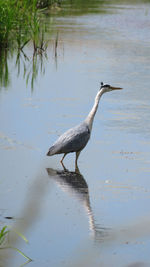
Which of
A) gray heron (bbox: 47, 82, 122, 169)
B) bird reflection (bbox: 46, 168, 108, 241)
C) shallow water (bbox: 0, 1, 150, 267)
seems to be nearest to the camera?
shallow water (bbox: 0, 1, 150, 267)

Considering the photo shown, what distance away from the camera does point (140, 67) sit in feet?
42.4

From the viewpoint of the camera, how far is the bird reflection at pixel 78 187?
4.82 m

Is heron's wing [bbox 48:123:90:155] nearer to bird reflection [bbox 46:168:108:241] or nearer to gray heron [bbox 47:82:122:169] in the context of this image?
gray heron [bbox 47:82:122:169]

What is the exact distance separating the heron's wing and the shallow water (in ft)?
0.56

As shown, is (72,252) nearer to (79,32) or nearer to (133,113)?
(133,113)

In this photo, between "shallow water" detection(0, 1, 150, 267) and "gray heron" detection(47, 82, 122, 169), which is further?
"gray heron" detection(47, 82, 122, 169)

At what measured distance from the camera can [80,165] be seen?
6.69 m

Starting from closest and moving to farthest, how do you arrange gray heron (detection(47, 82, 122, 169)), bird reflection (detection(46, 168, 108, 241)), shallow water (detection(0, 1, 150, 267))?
shallow water (detection(0, 1, 150, 267)), bird reflection (detection(46, 168, 108, 241)), gray heron (detection(47, 82, 122, 169))

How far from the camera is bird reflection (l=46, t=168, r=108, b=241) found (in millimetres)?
4820

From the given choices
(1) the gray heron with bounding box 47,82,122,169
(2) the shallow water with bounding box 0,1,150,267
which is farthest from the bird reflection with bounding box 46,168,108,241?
(1) the gray heron with bounding box 47,82,122,169

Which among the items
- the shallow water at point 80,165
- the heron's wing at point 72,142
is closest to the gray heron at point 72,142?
the heron's wing at point 72,142

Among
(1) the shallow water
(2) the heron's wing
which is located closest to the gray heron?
(2) the heron's wing

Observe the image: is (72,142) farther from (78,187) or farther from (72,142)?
(78,187)

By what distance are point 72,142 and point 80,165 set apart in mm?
257
